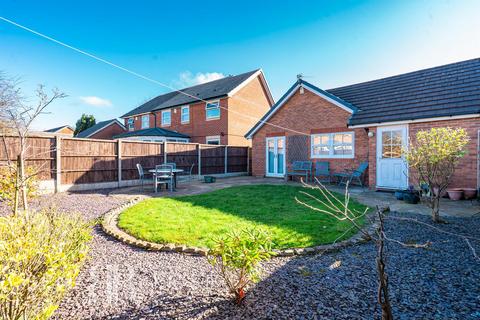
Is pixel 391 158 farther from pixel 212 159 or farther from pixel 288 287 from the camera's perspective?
pixel 212 159

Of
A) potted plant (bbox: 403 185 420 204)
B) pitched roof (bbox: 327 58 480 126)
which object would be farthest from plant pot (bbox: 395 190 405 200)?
pitched roof (bbox: 327 58 480 126)

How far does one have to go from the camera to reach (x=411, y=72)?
1186 centimetres

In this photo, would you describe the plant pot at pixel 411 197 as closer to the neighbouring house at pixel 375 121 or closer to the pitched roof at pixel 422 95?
the neighbouring house at pixel 375 121

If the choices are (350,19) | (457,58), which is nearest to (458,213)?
(350,19)

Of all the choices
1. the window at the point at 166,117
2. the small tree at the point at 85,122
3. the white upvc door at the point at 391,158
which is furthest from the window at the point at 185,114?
the small tree at the point at 85,122

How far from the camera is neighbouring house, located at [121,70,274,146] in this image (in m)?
18.8

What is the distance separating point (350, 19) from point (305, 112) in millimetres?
4784

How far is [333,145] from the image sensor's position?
12242mm

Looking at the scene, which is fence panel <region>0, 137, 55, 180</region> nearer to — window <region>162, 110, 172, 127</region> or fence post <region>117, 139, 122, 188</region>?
fence post <region>117, 139, 122, 188</region>

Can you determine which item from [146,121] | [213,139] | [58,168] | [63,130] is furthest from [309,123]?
[63,130]

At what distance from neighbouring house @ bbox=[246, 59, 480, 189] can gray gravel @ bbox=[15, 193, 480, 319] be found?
242 inches

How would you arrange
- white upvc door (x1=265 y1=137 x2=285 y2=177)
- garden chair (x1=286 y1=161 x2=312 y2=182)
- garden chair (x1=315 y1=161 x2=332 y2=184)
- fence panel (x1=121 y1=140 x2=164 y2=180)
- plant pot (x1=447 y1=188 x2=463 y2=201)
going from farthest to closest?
white upvc door (x1=265 y1=137 x2=285 y2=177) → garden chair (x1=286 y1=161 x2=312 y2=182) → garden chair (x1=315 y1=161 x2=332 y2=184) → fence panel (x1=121 y1=140 x2=164 y2=180) → plant pot (x1=447 y1=188 x2=463 y2=201)

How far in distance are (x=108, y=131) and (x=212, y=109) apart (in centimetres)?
1709

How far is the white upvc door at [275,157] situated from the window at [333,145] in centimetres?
224
